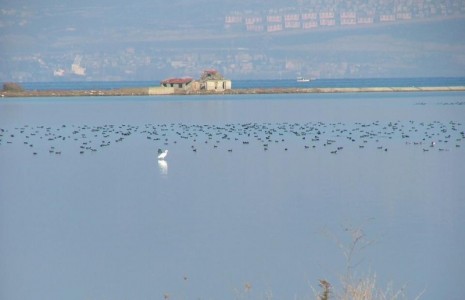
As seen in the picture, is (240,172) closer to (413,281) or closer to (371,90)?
(413,281)

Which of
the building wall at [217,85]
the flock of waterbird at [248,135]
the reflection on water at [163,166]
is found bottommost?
the building wall at [217,85]

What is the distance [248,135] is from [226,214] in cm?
1760

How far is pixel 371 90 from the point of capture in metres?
87.8

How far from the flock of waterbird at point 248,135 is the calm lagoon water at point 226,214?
142 millimetres

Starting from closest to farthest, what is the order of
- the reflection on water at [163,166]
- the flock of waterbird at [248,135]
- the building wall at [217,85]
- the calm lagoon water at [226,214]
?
the calm lagoon water at [226,214]
the reflection on water at [163,166]
the flock of waterbird at [248,135]
the building wall at [217,85]

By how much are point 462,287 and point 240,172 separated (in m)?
11.3

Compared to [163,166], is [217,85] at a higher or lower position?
lower

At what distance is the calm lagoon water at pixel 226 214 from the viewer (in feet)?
37.0

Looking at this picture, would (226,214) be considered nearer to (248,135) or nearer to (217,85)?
(248,135)

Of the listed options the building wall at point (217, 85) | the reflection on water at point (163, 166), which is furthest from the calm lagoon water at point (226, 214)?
the building wall at point (217, 85)

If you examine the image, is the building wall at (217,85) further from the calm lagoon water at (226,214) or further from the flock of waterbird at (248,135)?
the calm lagoon water at (226,214)

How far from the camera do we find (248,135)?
3316 cm

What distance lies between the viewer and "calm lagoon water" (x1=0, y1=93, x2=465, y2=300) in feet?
37.0

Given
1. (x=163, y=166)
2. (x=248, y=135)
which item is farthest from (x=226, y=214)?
(x=248, y=135)
